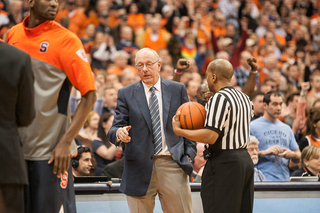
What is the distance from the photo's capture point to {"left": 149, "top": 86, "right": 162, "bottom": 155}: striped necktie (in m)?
3.69

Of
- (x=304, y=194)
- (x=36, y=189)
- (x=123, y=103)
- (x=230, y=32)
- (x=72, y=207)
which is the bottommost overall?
(x=304, y=194)

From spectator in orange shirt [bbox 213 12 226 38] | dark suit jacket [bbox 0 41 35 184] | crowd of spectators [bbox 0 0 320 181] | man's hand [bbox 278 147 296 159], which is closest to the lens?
dark suit jacket [bbox 0 41 35 184]

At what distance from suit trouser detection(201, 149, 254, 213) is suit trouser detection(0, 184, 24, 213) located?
1683 millimetres

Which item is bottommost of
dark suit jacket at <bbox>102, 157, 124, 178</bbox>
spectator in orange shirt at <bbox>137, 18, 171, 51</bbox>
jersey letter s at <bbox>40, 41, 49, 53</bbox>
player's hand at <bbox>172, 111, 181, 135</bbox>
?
dark suit jacket at <bbox>102, 157, 124, 178</bbox>

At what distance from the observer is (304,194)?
189 inches

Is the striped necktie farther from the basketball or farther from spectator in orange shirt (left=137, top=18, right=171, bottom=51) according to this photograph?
spectator in orange shirt (left=137, top=18, right=171, bottom=51)

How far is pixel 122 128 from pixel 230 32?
8637mm

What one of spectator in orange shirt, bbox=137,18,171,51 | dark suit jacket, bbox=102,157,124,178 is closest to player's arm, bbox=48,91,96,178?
dark suit jacket, bbox=102,157,124,178

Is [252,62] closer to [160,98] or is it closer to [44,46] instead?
[160,98]

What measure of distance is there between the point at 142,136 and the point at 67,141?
118 centimetres

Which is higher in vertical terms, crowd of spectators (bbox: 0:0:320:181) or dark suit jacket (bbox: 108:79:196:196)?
crowd of spectators (bbox: 0:0:320:181)

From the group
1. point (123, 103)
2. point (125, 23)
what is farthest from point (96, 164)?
point (125, 23)

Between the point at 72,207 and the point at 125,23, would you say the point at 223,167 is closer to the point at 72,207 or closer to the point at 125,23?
the point at 72,207

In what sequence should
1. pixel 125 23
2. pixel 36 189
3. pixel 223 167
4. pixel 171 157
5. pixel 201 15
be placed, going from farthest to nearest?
1. pixel 201 15
2. pixel 125 23
3. pixel 171 157
4. pixel 223 167
5. pixel 36 189
